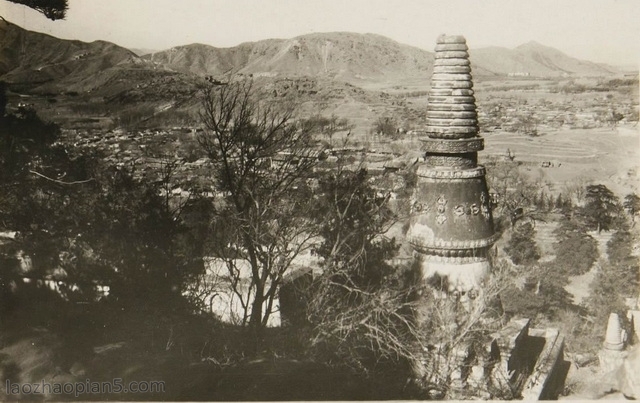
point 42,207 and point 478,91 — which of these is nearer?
point 42,207

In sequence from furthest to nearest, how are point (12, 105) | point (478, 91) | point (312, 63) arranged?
point (478, 91) < point (312, 63) < point (12, 105)

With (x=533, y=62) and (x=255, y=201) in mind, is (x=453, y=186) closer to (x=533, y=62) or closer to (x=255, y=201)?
(x=255, y=201)

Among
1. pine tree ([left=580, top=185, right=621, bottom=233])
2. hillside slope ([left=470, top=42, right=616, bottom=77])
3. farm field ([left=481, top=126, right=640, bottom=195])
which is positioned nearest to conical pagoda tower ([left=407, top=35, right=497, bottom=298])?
hillside slope ([left=470, top=42, right=616, bottom=77])

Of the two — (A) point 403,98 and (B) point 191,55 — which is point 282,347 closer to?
(B) point 191,55

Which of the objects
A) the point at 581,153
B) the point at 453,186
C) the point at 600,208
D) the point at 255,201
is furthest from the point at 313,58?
the point at 600,208

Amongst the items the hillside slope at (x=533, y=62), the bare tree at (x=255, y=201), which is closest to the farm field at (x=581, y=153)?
the hillside slope at (x=533, y=62)

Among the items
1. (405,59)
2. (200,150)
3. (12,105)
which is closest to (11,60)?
(12,105)

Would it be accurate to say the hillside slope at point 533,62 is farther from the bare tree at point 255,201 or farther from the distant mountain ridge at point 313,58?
the bare tree at point 255,201
